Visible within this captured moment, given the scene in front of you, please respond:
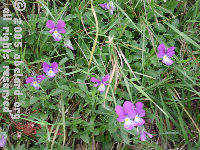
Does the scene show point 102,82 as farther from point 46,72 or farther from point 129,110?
point 46,72

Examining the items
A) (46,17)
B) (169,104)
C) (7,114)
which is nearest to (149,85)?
(169,104)

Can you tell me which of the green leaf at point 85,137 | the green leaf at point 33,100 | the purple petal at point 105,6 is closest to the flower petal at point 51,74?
the green leaf at point 33,100

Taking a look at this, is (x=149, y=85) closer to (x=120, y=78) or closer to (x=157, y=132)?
(x=120, y=78)

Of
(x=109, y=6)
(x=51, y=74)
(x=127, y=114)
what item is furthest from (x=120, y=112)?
Answer: (x=109, y=6)

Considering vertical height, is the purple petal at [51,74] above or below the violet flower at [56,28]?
below

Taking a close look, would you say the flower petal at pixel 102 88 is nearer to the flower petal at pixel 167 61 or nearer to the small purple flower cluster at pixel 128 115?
the small purple flower cluster at pixel 128 115

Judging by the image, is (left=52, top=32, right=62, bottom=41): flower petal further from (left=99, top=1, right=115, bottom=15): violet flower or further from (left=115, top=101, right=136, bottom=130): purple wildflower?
(left=115, top=101, right=136, bottom=130): purple wildflower
